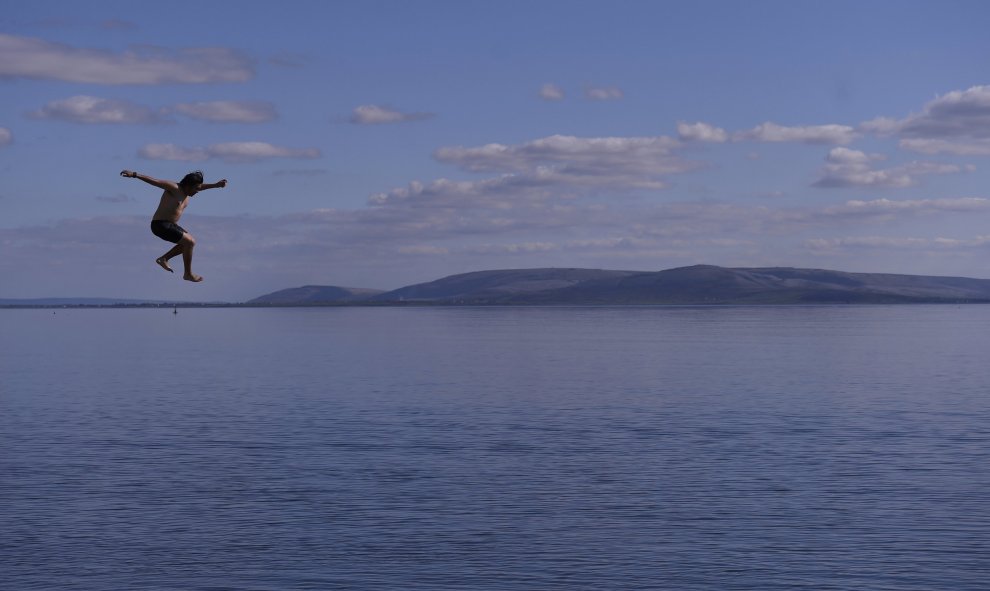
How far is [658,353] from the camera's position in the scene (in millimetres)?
162250

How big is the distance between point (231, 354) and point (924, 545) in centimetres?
14398

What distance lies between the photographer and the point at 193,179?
Answer: 22.4 meters

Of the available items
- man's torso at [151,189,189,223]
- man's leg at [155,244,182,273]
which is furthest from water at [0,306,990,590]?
man's torso at [151,189,189,223]

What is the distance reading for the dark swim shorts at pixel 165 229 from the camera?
22.2 m

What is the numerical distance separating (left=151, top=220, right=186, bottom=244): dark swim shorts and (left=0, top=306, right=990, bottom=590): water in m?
19.5

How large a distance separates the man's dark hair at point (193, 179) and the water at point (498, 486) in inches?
793

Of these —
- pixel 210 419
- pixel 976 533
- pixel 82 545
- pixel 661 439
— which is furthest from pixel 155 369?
pixel 976 533

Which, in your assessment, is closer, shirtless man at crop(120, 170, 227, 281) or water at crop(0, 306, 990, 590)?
shirtless man at crop(120, 170, 227, 281)

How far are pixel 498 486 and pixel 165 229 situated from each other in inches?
1360

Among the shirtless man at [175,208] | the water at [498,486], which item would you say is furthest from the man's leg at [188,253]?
the water at [498,486]

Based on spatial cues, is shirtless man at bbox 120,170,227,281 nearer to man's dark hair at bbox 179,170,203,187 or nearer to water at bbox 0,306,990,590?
man's dark hair at bbox 179,170,203,187

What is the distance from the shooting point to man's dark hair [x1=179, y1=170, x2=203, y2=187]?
22.3 m

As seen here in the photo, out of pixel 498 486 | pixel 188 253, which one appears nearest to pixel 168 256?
pixel 188 253

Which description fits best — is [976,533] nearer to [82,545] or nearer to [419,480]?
[419,480]
